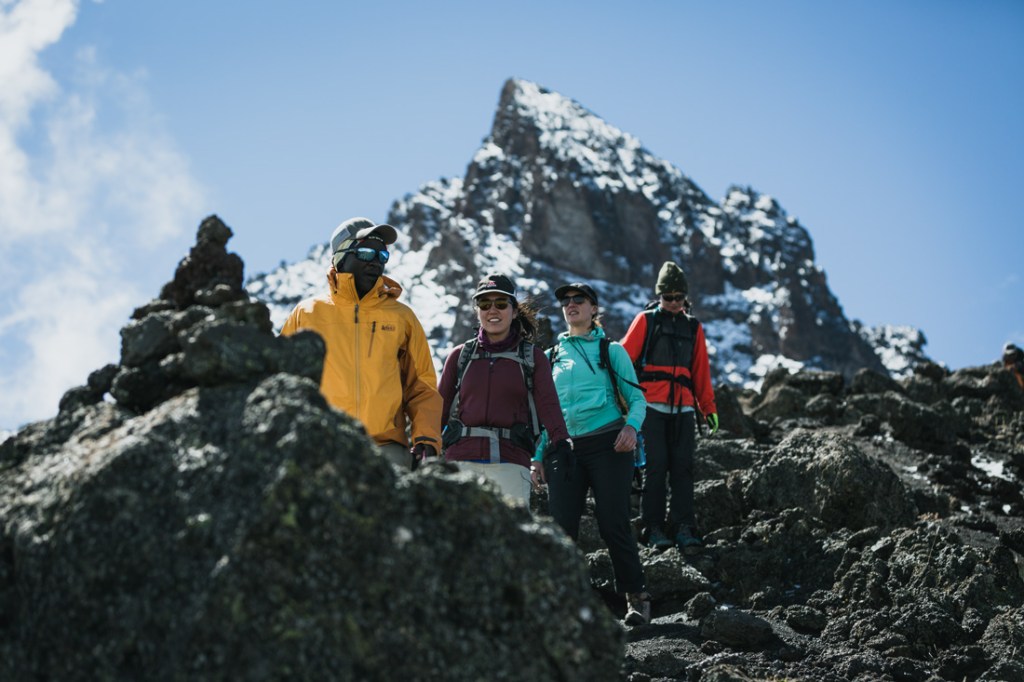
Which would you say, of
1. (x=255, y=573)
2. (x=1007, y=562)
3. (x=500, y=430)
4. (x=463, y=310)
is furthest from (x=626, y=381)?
(x=463, y=310)

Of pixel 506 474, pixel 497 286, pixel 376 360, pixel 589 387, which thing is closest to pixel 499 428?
pixel 506 474

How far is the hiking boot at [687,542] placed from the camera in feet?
34.0

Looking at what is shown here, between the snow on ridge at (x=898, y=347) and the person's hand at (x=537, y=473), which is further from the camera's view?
the snow on ridge at (x=898, y=347)

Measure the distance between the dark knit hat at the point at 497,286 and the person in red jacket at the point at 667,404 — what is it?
3498 mm

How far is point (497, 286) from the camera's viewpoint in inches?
294

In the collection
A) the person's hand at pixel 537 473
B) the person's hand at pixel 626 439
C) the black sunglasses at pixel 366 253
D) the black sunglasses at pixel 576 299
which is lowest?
the person's hand at pixel 537 473

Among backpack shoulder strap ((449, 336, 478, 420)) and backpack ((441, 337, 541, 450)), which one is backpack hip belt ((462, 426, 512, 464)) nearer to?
backpack ((441, 337, 541, 450))

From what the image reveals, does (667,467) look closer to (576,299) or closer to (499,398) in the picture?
(576,299)

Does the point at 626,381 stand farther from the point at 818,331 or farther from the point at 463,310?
the point at 818,331

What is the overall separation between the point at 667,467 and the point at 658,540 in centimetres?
82

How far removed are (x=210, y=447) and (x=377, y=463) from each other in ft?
2.09

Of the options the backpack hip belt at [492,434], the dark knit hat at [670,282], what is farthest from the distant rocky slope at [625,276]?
the backpack hip belt at [492,434]

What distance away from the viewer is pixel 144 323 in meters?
4.40

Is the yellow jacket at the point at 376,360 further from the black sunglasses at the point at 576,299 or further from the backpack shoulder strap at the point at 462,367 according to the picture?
the black sunglasses at the point at 576,299
